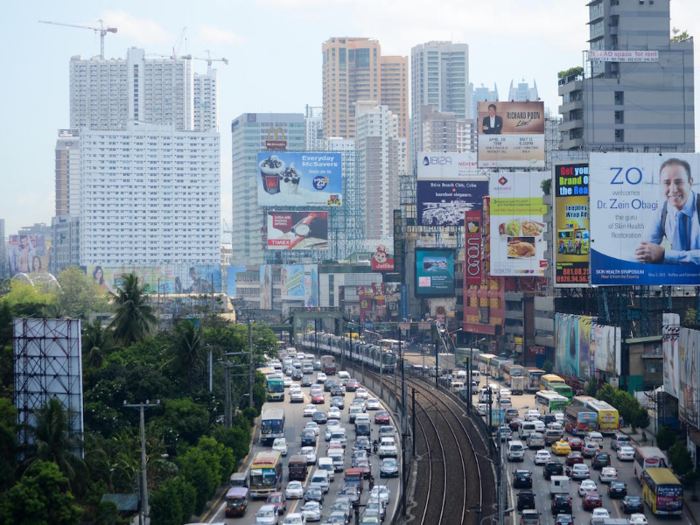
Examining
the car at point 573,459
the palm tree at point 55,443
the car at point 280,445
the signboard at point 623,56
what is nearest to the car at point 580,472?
the car at point 573,459

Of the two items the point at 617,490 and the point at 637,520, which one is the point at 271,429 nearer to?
the point at 617,490

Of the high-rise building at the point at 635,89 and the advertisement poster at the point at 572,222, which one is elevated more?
the high-rise building at the point at 635,89

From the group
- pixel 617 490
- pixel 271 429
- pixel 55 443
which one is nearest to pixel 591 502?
pixel 617 490

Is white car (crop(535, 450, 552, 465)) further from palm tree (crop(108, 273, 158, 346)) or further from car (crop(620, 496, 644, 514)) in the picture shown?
palm tree (crop(108, 273, 158, 346))

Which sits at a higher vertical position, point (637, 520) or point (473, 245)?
point (473, 245)

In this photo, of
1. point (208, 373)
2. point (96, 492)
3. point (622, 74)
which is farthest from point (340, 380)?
point (96, 492)

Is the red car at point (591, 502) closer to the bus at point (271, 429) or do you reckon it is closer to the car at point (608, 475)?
the car at point (608, 475)

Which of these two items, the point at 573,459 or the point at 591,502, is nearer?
the point at 591,502
